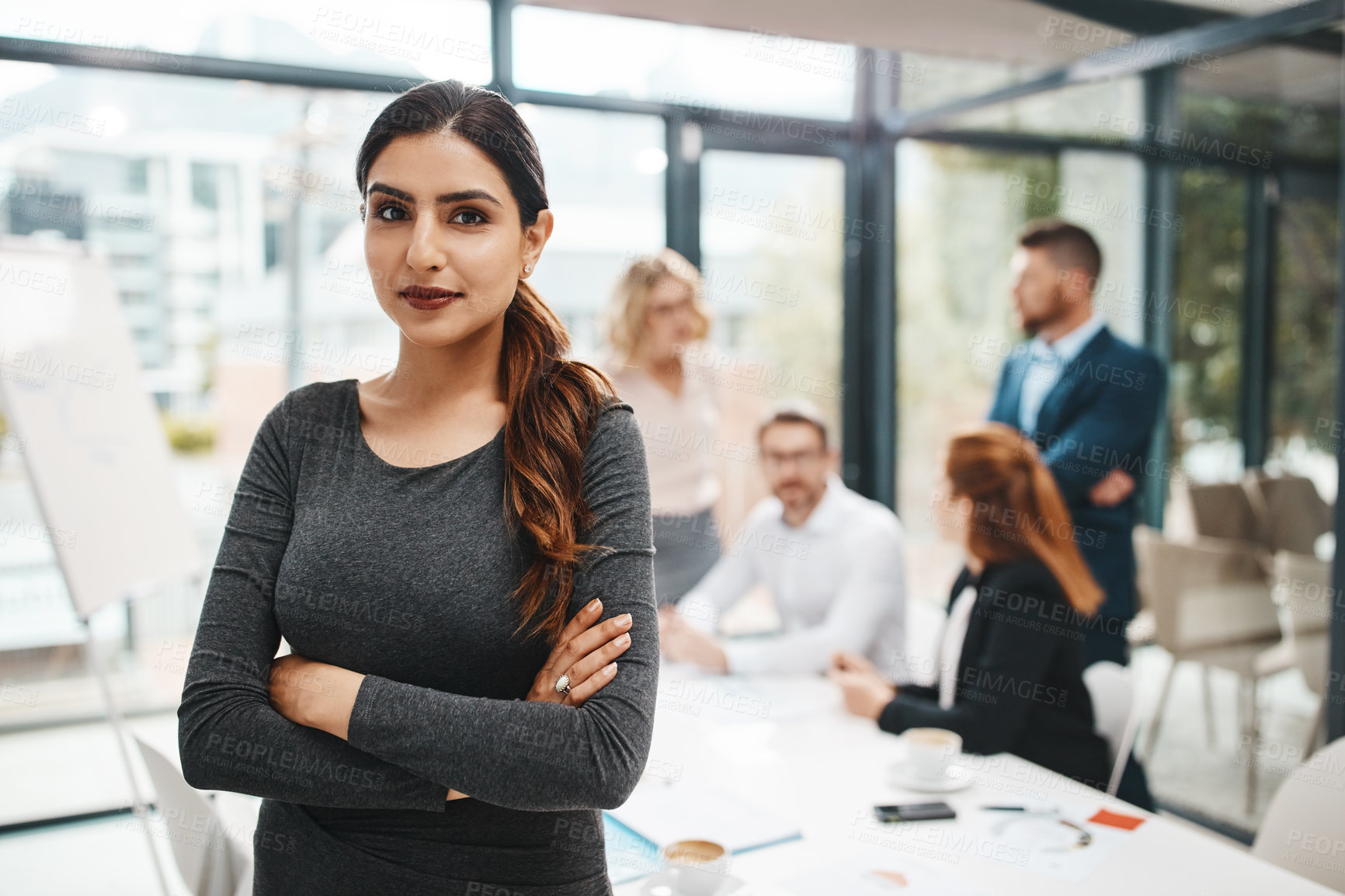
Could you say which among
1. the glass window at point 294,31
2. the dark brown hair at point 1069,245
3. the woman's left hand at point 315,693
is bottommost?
the woman's left hand at point 315,693

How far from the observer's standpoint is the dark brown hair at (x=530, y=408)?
→ 1.14 metres

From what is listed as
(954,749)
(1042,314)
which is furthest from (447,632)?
(1042,314)

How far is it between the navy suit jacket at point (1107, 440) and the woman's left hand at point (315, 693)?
258cm

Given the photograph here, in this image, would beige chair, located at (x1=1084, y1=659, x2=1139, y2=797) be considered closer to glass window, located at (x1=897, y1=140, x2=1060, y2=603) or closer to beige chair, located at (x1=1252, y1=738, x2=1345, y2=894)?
beige chair, located at (x1=1252, y1=738, x2=1345, y2=894)

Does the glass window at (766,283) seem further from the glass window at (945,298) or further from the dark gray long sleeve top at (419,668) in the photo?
the dark gray long sleeve top at (419,668)

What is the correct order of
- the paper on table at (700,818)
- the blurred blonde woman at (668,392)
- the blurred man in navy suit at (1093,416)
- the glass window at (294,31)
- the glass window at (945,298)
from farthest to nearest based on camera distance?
1. the glass window at (945,298)
2. the blurred blonde woman at (668,392)
3. the blurred man in navy suit at (1093,416)
4. the glass window at (294,31)
5. the paper on table at (700,818)

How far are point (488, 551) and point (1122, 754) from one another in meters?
1.57

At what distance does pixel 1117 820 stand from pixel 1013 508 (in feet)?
2.53

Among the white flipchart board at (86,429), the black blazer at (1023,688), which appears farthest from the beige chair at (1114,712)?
the white flipchart board at (86,429)

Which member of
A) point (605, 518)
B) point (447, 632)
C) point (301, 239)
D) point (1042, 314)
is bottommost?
point (447, 632)

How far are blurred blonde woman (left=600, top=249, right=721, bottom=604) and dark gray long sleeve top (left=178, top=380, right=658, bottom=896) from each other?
2053 millimetres

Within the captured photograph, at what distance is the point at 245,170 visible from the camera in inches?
138

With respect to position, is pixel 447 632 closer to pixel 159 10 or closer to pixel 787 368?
pixel 159 10

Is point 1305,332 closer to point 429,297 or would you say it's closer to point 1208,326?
point 1208,326
